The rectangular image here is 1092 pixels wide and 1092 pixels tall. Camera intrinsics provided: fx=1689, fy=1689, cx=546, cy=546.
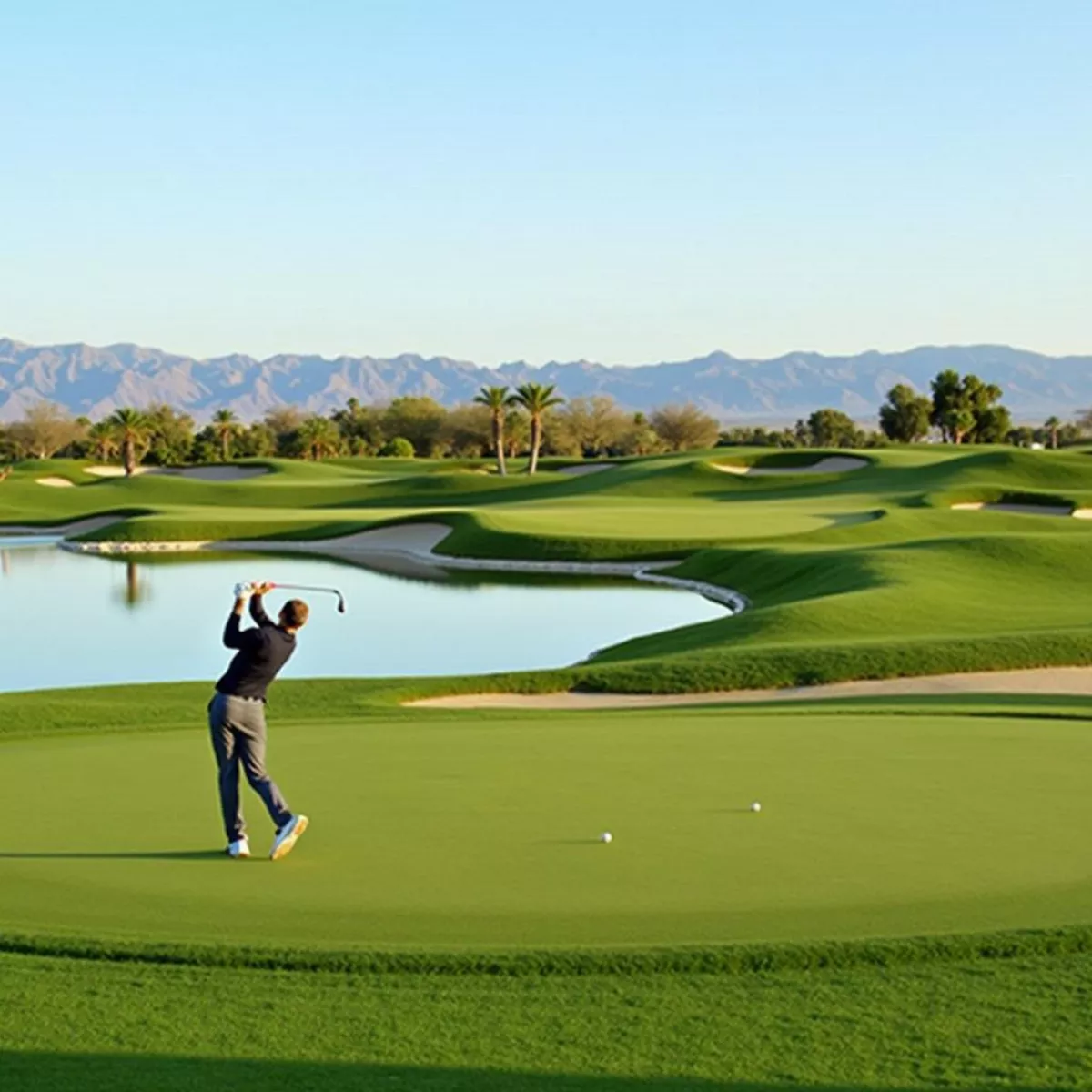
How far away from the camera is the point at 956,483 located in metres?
68.6

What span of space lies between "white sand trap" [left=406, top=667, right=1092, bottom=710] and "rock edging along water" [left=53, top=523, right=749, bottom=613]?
77.2ft

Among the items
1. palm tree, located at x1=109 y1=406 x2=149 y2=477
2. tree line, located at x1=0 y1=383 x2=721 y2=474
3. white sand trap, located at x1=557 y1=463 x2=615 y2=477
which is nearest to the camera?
white sand trap, located at x1=557 y1=463 x2=615 y2=477

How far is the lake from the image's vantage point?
31000 millimetres

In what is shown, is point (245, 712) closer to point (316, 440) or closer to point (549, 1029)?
point (549, 1029)

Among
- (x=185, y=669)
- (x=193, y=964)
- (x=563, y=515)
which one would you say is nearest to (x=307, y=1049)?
(x=193, y=964)

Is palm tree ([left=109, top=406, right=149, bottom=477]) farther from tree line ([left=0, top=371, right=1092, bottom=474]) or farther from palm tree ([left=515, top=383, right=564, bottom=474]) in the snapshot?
palm tree ([left=515, top=383, right=564, bottom=474])

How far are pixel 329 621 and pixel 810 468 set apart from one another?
51.8 metres

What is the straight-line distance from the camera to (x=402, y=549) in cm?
6003

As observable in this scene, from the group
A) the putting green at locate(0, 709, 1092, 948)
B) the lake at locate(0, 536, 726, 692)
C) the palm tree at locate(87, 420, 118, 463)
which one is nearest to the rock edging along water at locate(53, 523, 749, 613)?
the lake at locate(0, 536, 726, 692)

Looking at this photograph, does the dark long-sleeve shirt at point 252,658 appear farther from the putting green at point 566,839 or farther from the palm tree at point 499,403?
the palm tree at point 499,403

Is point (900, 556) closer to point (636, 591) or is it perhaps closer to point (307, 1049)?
point (636, 591)

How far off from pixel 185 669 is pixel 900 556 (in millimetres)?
17686

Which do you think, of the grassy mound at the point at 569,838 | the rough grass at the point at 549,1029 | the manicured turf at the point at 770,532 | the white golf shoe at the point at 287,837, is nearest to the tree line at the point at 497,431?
the manicured turf at the point at 770,532

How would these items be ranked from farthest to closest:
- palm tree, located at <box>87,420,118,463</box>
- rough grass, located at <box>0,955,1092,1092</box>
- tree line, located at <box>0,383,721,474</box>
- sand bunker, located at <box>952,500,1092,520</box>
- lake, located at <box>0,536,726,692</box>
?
1. tree line, located at <box>0,383,721,474</box>
2. palm tree, located at <box>87,420,118,463</box>
3. sand bunker, located at <box>952,500,1092,520</box>
4. lake, located at <box>0,536,726,692</box>
5. rough grass, located at <box>0,955,1092,1092</box>
